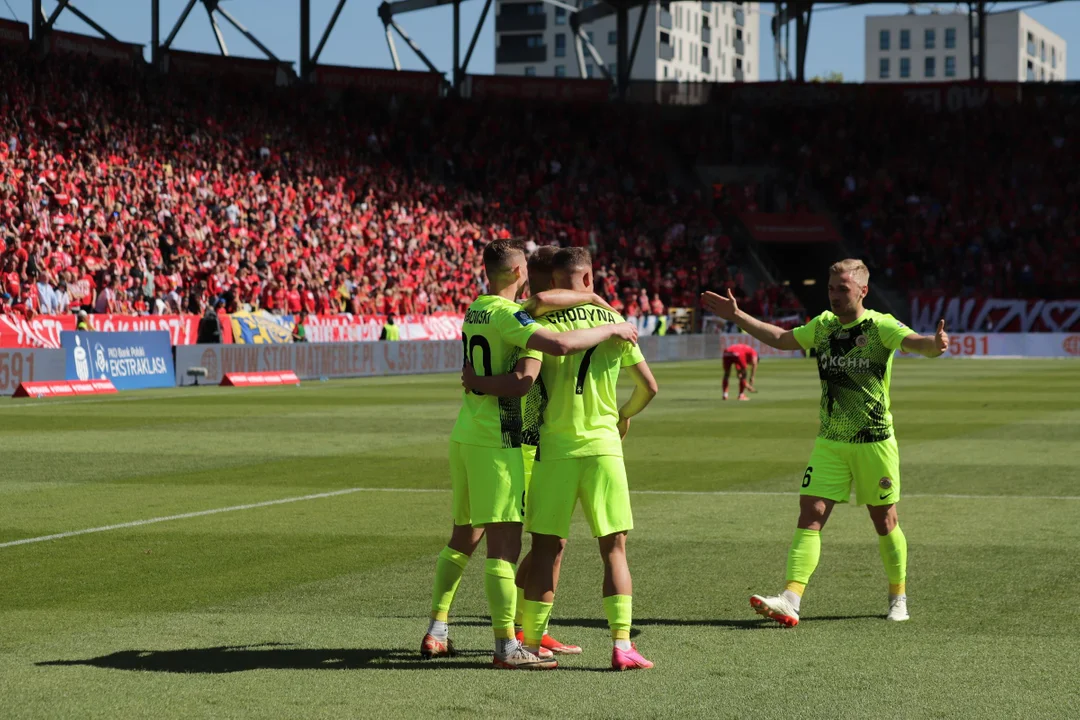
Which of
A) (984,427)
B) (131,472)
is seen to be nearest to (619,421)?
(131,472)

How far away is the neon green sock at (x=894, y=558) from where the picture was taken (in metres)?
8.20

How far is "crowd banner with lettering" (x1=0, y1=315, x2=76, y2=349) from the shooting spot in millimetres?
30547

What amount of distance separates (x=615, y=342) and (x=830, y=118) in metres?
62.6

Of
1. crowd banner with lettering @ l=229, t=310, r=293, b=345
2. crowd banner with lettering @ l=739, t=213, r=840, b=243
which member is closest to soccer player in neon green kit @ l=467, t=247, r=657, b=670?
crowd banner with lettering @ l=229, t=310, r=293, b=345

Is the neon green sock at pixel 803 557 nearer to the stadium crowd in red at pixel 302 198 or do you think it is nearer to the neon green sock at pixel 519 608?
the neon green sock at pixel 519 608

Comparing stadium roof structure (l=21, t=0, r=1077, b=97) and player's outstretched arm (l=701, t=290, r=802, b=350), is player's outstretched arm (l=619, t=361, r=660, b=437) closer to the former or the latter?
player's outstretched arm (l=701, t=290, r=802, b=350)

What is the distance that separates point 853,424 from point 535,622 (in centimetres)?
240

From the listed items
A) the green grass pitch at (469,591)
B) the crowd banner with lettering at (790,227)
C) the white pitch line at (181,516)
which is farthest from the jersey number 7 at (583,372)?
the crowd banner with lettering at (790,227)

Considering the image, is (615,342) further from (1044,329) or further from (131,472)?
(1044,329)

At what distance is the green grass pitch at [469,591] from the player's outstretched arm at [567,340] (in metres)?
1.50

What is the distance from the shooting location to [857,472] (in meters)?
8.30

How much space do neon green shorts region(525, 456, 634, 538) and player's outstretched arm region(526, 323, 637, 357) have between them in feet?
1.80

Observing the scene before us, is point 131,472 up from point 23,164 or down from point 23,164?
down

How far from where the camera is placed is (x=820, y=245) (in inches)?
2537
